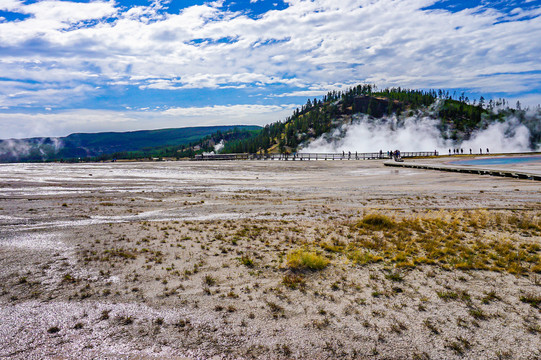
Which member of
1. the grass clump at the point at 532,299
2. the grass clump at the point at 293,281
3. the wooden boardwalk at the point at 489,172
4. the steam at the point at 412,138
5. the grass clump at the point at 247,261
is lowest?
the grass clump at the point at 532,299

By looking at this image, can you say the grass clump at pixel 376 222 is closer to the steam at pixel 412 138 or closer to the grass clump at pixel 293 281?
the grass clump at pixel 293 281

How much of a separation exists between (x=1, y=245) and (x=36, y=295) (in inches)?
229

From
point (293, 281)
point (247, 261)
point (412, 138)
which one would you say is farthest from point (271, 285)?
point (412, 138)

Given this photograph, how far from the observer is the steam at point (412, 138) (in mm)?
157250

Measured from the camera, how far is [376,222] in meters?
14.3

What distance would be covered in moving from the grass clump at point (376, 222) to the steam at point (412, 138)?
139 m

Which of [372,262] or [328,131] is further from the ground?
[328,131]

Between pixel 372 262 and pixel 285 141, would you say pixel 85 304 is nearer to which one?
pixel 372 262

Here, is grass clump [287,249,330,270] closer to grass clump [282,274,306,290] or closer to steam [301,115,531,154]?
grass clump [282,274,306,290]

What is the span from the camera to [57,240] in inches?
493

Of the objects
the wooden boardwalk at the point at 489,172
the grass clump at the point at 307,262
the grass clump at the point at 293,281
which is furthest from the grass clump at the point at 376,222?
the wooden boardwalk at the point at 489,172

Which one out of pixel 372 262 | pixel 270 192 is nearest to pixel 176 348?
pixel 372 262

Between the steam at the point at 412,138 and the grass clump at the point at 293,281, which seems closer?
the grass clump at the point at 293,281

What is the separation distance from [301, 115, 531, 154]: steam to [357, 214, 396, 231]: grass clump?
13911 centimetres
